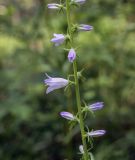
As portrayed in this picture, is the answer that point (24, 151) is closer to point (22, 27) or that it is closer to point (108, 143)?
point (108, 143)

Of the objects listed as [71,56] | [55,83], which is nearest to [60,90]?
[55,83]

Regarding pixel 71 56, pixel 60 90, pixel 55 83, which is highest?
pixel 71 56

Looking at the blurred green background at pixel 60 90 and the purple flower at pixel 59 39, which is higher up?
the purple flower at pixel 59 39

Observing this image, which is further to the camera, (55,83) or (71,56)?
(55,83)

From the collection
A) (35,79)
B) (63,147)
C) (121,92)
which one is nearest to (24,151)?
(63,147)

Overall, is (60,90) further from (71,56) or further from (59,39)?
(71,56)

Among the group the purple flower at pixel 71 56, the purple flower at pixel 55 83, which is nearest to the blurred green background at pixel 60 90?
the purple flower at pixel 55 83

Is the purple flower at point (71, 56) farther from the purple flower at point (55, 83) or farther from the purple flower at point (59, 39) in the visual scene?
the purple flower at point (55, 83)

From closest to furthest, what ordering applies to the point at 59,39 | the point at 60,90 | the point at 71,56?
the point at 71,56 → the point at 59,39 → the point at 60,90

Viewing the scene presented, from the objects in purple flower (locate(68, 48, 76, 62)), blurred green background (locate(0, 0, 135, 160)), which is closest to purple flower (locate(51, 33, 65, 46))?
purple flower (locate(68, 48, 76, 62))
